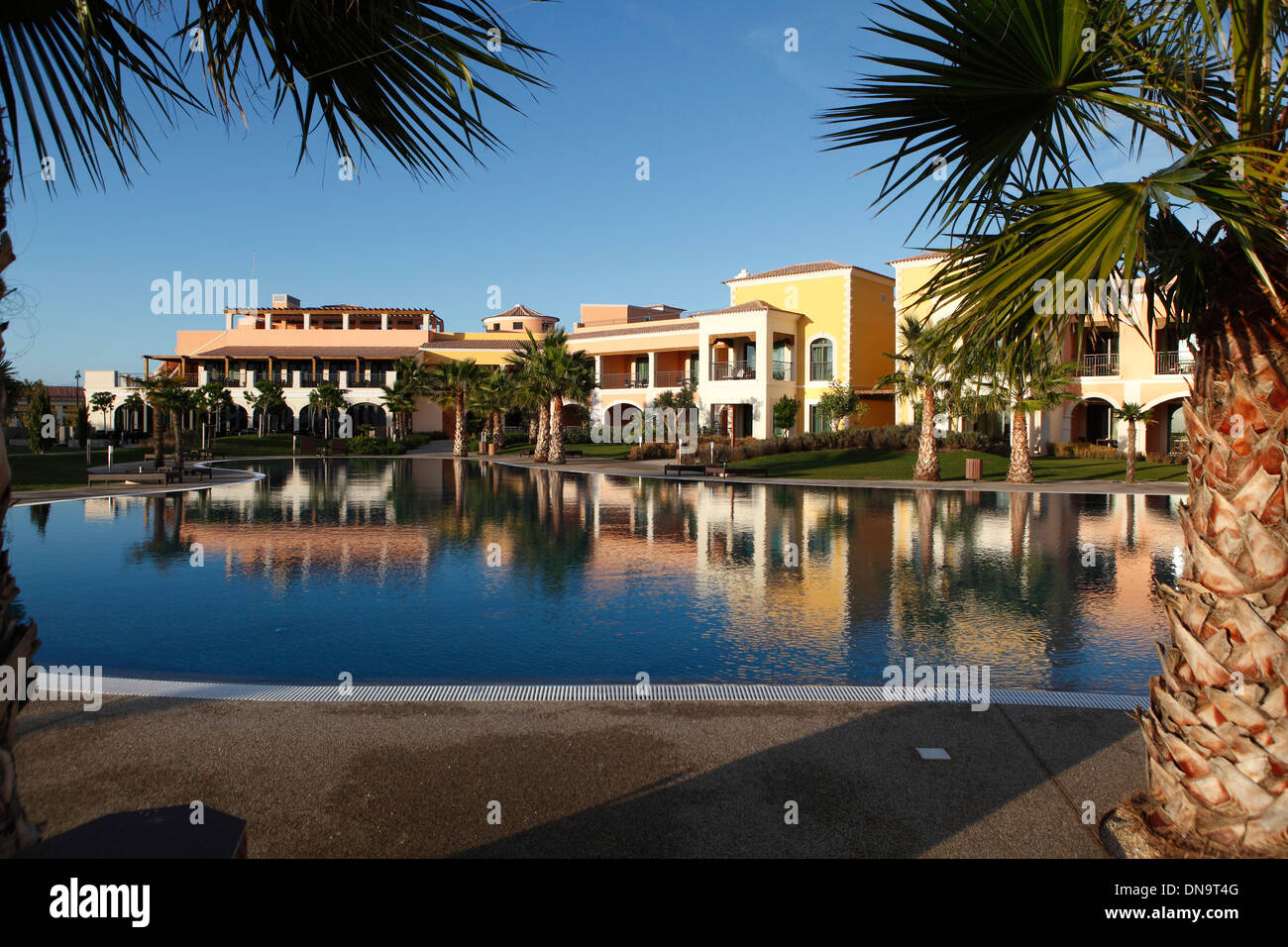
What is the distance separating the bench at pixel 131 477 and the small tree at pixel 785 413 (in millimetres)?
28194

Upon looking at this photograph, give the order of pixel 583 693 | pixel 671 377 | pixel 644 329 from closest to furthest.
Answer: pixel 583 693 → pixel 671 377 → pixel 644 329

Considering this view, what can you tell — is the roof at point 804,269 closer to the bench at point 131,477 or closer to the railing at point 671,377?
the railing at point 671,377

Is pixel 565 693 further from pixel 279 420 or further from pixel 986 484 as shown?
pixel 279 420

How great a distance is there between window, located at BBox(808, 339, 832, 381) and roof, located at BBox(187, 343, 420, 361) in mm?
30750

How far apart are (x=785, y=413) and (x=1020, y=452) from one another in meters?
16.3

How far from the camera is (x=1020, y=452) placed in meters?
29.7

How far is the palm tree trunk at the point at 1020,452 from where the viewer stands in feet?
95.9

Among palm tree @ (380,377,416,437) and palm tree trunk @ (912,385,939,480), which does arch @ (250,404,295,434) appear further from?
palm tree trunk @ (912,385,939,480)

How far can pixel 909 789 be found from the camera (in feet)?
15.9

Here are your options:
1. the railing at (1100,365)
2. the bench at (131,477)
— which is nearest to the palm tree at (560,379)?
the bench at (131,477)

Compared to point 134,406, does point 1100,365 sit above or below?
above

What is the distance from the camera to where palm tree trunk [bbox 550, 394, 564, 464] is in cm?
4081

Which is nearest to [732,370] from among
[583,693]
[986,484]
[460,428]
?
[460,428]
